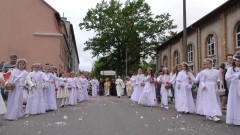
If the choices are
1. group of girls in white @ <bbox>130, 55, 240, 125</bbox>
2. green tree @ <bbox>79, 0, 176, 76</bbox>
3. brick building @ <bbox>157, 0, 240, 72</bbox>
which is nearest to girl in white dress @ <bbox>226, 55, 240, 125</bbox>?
group of girls in white @ <bbox>130, 55, 240, 125</bbox>

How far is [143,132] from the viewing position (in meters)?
8.80

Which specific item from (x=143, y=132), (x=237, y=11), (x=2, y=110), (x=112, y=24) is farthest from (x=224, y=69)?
(x=112, y=24)

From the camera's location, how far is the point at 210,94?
471 inches

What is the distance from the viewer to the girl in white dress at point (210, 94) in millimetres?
11625

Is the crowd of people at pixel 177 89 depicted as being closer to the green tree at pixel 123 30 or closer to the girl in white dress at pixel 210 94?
the girl in white dress at pixel 210 94

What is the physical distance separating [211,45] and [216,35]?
2162 millimetres

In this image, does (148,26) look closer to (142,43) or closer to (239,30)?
(142,43)

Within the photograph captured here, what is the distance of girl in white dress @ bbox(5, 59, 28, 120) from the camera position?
1193 centimetres

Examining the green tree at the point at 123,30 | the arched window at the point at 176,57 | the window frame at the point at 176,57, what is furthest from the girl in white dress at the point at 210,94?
the green tree at the point at 123,30

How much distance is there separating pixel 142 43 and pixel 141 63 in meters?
3.67

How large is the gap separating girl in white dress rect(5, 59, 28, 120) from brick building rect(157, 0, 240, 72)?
21.9m

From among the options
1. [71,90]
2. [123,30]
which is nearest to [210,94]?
[71,90]

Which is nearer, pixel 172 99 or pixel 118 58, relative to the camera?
pixel 172 99

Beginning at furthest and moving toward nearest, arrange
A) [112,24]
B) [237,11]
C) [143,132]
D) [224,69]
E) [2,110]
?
[112,24] → [237,11] → [224,69] → [2,110] → [143,132]
